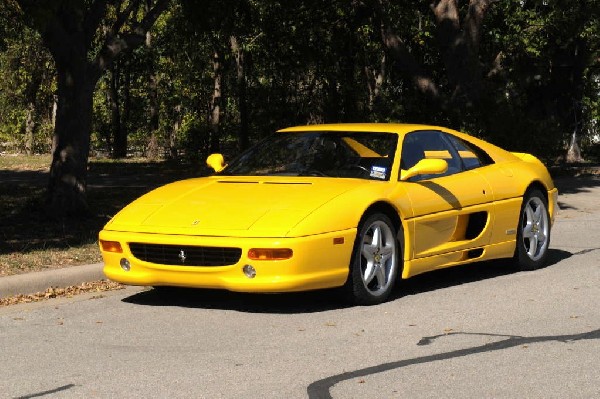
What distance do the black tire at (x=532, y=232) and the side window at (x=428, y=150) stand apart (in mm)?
881

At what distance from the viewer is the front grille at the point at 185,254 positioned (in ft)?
26.9

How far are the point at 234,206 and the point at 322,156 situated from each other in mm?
1275

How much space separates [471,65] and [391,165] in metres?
13.0

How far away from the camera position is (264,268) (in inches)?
320

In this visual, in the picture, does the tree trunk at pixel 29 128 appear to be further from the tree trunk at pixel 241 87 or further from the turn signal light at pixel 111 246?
the turn signal light at pixel 111 246

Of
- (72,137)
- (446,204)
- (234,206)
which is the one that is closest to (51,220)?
(72,137)

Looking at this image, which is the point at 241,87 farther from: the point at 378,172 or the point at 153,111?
the point at 378,172

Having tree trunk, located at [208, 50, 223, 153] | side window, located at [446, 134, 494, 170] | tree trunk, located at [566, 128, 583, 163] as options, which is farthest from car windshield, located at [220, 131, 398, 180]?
tree trunk, located at [566, 128, 583, 163]

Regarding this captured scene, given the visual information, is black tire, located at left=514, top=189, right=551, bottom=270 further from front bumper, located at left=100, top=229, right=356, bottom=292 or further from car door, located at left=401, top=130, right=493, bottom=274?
front bumper, located at left=100, top=229, right=356, bottom=292

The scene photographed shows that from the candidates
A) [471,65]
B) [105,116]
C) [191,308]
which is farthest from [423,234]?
[105,116]

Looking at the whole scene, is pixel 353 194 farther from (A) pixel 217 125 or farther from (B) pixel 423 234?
(A) pixel 217 125

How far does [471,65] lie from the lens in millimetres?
21859

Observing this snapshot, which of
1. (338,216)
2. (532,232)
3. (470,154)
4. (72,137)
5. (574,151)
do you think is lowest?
(532,232)

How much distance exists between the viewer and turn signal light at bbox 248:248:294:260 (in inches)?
318
